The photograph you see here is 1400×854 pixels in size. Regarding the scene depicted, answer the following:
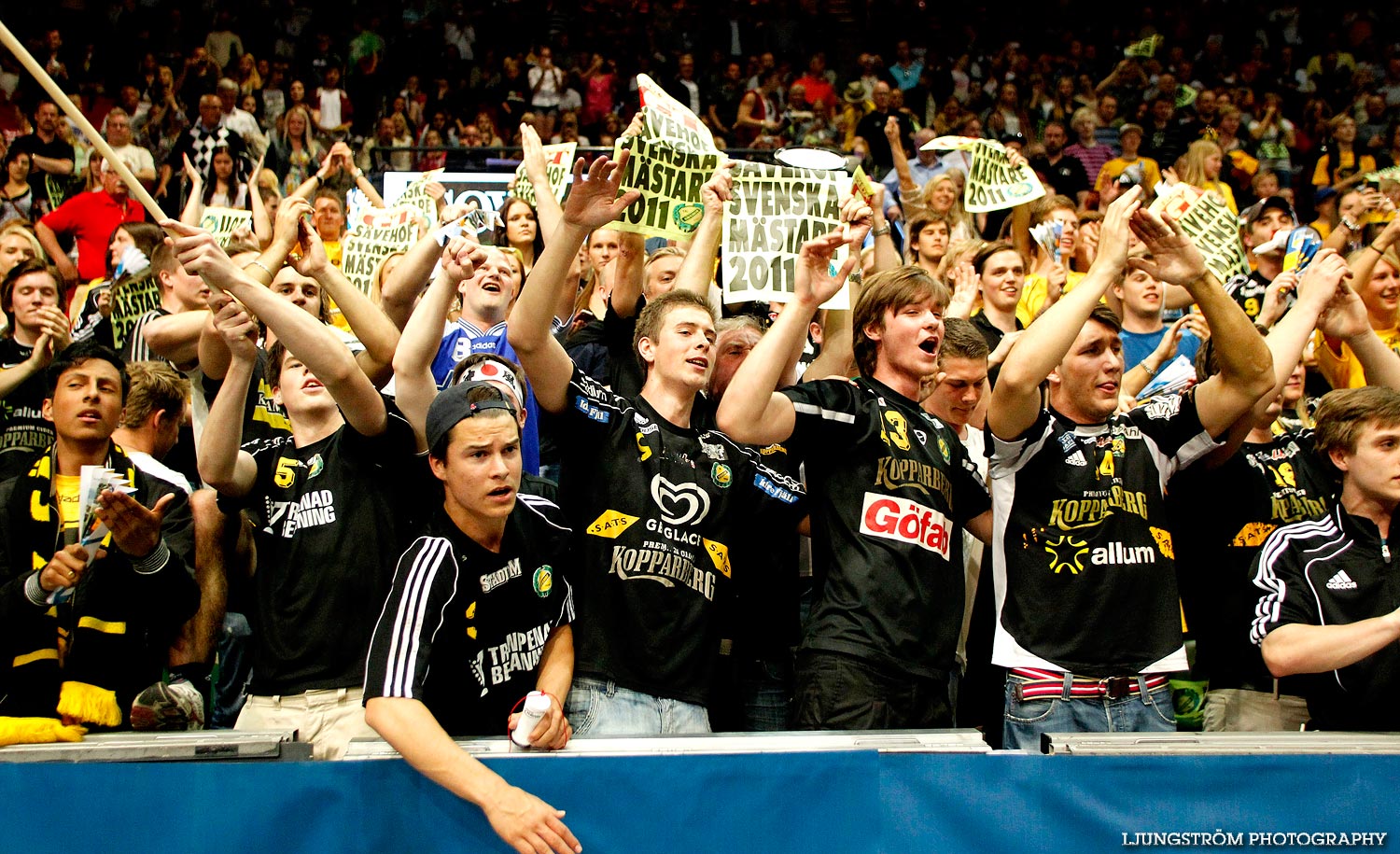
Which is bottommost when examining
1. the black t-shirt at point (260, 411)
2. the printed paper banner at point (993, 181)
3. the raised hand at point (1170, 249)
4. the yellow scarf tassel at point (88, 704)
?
the yellow scarf tassel at point (88, 704)

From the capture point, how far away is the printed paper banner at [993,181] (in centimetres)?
712

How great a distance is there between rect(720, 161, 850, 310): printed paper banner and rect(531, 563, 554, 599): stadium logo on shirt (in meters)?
1.90

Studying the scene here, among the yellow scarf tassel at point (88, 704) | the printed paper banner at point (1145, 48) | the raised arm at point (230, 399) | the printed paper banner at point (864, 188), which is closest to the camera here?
the raised arm at point (230, 399)

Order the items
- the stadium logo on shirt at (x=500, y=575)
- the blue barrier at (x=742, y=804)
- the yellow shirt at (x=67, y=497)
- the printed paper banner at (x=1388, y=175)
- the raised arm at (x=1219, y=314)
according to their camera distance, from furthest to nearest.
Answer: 1. the printed paper banner at (x=1388, y=175)
2. the yellow shirt at (x=67, y=497)
3. the raised arm at (x=1219, y=314)
4. the stadium logo on shirt at (x=500, y=575)
5. the blue barrier at (x=742, y=804)

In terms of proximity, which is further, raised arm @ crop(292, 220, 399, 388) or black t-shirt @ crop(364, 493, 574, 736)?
raised arm @ crop(292, 220, 399, 388)

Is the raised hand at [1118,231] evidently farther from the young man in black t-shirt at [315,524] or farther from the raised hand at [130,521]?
the raised hand at [130,521]

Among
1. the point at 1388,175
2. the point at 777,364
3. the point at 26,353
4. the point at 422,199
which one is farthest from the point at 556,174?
the point at 1388,175

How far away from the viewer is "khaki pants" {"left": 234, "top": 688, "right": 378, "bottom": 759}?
380 centimetres

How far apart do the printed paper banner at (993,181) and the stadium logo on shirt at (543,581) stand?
4.34m

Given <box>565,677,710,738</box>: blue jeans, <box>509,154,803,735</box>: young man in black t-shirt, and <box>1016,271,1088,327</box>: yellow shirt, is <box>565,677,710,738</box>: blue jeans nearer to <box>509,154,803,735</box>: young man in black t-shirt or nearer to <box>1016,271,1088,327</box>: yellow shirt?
<box>509,154,803,735</box>: young man in black t-shirt

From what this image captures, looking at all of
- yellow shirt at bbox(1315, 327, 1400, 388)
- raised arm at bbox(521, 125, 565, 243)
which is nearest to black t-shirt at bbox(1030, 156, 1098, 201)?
yellow shirt at bbox(1315, 327, 1400, 388)

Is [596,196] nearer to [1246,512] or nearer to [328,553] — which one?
[328,553]

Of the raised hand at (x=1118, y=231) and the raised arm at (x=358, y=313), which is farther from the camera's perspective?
the raised arm at (x=358, y=313)

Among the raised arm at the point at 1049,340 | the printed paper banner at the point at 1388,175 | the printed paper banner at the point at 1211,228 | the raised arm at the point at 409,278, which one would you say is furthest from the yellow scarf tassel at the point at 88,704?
the printed paper banner at the point at 1388,175
